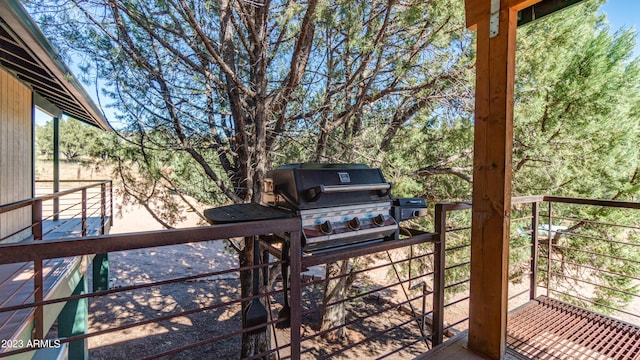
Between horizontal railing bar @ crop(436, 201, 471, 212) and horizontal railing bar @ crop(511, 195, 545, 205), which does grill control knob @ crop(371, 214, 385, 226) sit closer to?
horizontal railing bar @ crop(436, 201, 471, 212)

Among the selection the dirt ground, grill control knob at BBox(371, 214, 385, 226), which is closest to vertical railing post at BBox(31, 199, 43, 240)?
the dirt ground

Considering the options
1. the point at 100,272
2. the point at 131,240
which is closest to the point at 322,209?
the point at 131,240

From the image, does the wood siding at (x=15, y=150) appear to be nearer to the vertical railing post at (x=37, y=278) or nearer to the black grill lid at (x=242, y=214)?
the vertical railing post at (x=37, y=278)

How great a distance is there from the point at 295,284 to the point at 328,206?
402mm

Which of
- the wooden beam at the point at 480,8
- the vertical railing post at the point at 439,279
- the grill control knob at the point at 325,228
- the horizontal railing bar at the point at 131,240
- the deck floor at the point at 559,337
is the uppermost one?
the wooden beam at the point at 480,8

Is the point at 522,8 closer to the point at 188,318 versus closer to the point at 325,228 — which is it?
the point at 325,228

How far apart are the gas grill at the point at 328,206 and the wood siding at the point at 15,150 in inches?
189

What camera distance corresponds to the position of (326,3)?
302 centimetres

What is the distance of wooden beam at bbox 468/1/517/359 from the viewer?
1.70 metres

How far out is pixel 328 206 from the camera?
154 centimetres

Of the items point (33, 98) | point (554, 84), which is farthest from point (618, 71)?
point (33, 98)

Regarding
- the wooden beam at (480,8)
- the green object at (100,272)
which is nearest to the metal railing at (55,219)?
the green object at (100,272)

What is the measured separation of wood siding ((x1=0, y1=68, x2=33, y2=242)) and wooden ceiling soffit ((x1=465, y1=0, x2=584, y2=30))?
589cm

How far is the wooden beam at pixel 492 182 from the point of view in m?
1.70
